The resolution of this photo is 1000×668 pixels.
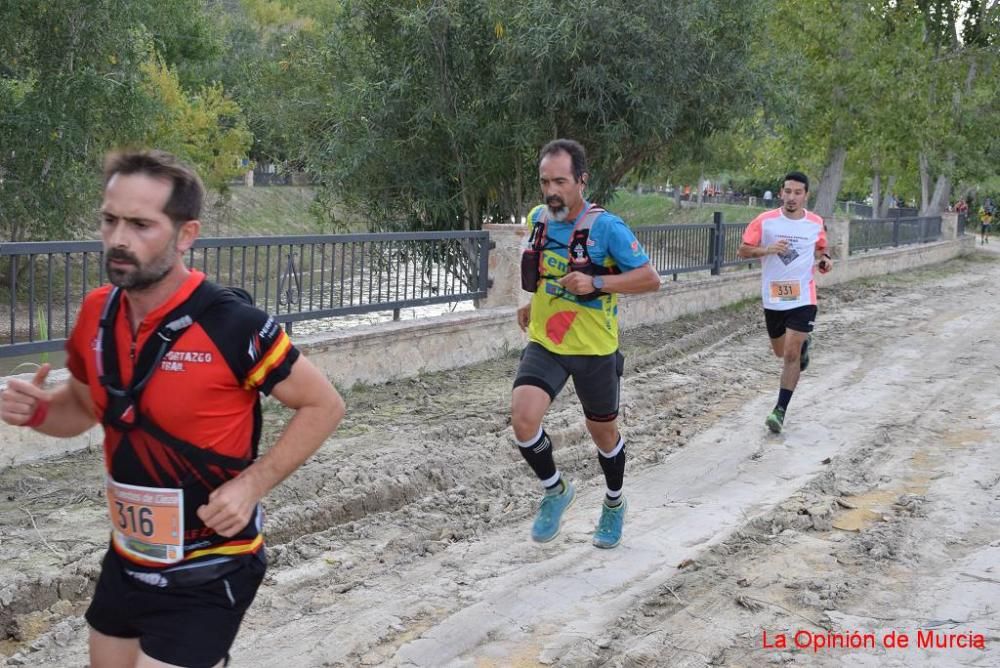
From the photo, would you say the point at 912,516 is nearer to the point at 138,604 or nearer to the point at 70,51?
the point at 138,604

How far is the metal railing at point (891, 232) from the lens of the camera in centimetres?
2500

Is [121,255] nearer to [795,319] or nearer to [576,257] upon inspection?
[576,257]

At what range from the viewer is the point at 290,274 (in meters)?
9.58

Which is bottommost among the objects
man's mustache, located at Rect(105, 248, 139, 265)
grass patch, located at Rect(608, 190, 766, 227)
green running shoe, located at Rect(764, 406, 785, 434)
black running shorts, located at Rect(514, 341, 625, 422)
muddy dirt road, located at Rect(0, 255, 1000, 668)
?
muddy dirt road, located at Rect(0, 255, 1000, 668)

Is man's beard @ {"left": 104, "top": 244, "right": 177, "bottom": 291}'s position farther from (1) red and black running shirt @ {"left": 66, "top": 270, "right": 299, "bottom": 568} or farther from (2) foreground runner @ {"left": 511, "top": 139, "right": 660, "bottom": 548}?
(2) foreground runner @ {"left": 511, "top": 139, "right": 660, "bottom": 548}

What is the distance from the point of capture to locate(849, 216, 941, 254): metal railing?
25.0 meters

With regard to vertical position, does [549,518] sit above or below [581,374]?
below

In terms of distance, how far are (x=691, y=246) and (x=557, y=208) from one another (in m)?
11.6

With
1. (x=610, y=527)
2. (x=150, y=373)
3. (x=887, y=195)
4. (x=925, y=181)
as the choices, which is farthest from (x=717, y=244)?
(x=887, y=195)

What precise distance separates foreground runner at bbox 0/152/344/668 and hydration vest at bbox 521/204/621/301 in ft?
9.92

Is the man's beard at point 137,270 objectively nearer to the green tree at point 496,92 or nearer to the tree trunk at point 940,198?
the green tree at point 496,92

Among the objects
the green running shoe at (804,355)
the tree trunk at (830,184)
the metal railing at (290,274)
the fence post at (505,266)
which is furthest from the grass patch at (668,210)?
the green running shoe at (804,355)

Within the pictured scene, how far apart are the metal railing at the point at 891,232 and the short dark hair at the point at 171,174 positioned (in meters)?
23.4

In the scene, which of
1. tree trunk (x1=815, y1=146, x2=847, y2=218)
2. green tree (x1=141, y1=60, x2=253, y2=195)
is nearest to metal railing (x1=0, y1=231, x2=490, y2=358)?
tree trunk (x1=815, y1=146, x2=847, y2=218)
